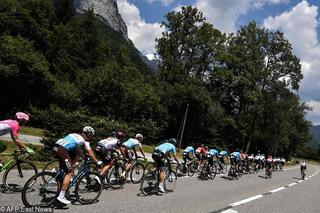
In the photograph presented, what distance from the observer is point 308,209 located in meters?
12.9

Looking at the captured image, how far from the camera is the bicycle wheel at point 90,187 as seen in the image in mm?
9539

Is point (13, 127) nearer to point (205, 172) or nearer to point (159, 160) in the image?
point (159, 160)

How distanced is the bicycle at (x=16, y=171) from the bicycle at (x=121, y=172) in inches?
108

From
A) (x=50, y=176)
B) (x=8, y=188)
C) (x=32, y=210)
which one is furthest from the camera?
(x=8, y=188)

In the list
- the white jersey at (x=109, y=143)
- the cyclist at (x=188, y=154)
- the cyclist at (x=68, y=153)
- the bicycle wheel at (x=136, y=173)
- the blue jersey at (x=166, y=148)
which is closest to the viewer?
the cyclist at (x=68, y=153)

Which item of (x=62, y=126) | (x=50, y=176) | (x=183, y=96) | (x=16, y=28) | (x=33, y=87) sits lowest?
(x=50, y=176)

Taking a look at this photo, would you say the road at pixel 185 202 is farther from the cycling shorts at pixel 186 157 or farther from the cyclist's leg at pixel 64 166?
the cycling shorts at pixel 186 157

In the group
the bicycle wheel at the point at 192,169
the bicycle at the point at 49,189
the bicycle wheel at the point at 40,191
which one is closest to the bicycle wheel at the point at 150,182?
the bicycle at the point at 49,189

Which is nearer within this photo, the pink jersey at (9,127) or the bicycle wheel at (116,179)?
the pink jersey at (9,127)

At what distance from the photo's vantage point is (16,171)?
10391mm

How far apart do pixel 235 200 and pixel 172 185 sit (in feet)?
7.57

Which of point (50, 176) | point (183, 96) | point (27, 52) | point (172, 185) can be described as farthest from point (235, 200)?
point (183, 96)

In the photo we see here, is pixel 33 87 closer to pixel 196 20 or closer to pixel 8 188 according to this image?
pixel 196 20

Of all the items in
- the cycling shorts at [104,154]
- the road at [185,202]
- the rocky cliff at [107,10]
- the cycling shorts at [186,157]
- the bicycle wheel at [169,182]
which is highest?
the rocky cliff at [107,10]
